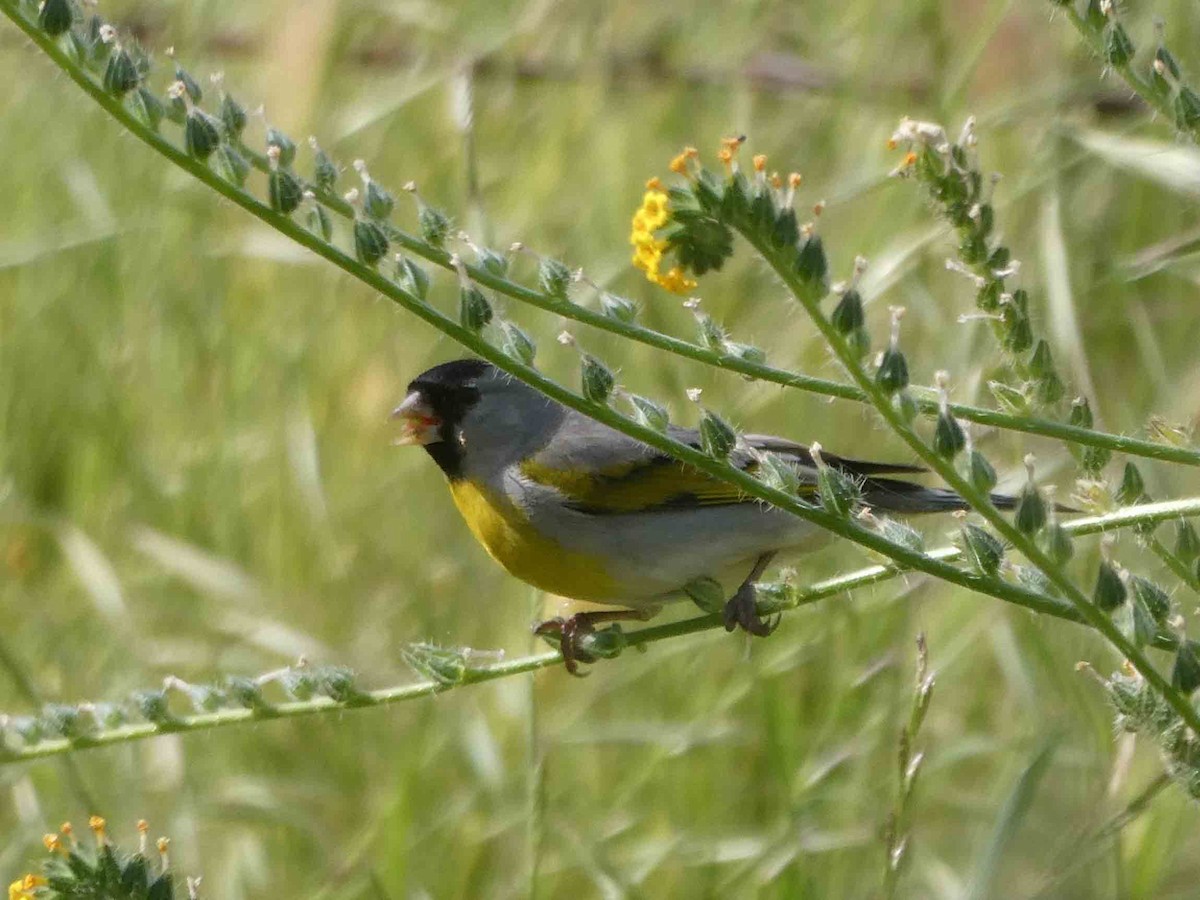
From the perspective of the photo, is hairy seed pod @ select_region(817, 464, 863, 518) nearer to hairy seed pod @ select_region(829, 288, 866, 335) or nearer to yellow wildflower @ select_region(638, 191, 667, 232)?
hairy seed pod @ select_region(829, 288, 866, 335)

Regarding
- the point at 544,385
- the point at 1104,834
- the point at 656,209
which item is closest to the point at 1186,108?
the point at 656,209

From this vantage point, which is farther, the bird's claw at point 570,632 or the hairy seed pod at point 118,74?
the bird's claw at point 570,632

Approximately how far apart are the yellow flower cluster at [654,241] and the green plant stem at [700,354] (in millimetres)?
174

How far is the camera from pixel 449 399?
120 inches

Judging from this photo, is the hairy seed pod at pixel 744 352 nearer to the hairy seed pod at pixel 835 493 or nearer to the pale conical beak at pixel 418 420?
the hairy seed pod at pixel 835 493

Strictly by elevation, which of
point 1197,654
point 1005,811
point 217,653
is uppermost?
point 217,653

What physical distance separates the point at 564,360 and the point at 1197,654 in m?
2.46

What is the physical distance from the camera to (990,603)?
10.1 ft

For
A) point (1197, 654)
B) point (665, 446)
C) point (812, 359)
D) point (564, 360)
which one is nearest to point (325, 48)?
point (564, 360)

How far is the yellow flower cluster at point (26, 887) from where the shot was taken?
4.85 ft

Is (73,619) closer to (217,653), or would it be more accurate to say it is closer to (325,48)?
(217,653)

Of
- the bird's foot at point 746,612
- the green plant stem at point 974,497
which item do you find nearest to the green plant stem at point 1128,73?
the green plant stem at point 974,497

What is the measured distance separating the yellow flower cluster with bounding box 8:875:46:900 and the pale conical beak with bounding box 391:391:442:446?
4.82 feet

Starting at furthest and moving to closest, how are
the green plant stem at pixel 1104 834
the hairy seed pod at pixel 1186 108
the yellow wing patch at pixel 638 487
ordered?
1. the yellow wing patch at pixel 638 487
2. the green plant stem at pixel 1104 834
3. the hairy seed pod at pixel 1186 108
